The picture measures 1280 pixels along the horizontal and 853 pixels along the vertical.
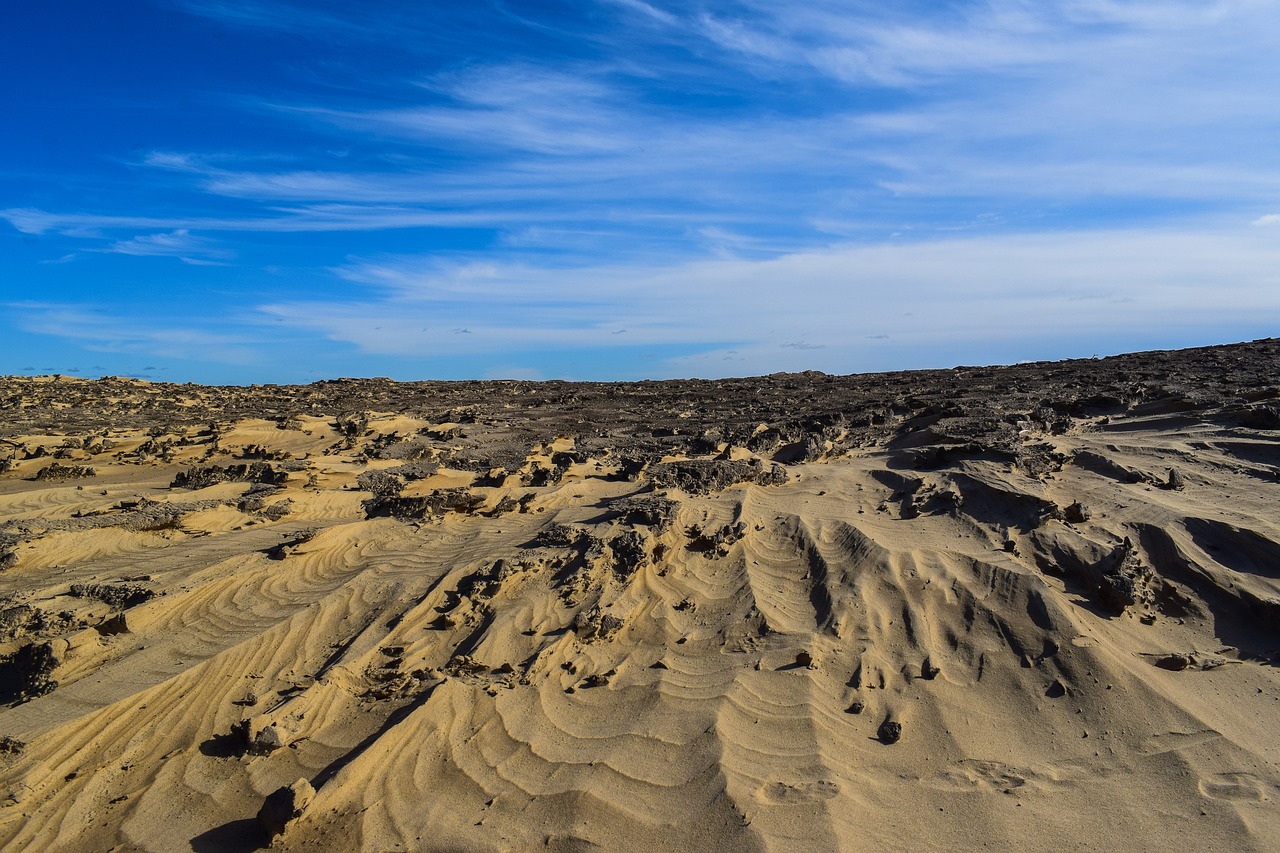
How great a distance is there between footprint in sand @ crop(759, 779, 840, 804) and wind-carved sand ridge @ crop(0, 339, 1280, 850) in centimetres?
2

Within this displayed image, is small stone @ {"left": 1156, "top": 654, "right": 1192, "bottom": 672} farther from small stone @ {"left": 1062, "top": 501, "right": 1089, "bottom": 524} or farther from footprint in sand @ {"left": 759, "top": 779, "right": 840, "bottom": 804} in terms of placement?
footprint in sand @ {"left": 759, "top": 779, "right": 840, "bottom": 804}

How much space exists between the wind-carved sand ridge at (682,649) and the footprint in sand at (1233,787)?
1 centimetres

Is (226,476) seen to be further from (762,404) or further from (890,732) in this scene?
(762,404)

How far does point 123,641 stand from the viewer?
4.93 m

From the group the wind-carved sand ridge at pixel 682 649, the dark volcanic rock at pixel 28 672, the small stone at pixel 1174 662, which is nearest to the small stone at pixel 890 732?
the wind-carved sand ridge at pixel 682 649

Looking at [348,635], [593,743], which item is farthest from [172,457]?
[593,743]

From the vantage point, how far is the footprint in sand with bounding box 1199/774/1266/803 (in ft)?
10.8

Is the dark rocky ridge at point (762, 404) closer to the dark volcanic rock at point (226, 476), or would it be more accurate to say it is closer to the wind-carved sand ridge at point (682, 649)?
the wind-carved sand ridge at point (682, 649)

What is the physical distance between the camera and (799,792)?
3402 millimetres

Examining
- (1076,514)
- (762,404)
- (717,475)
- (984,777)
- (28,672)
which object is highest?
(762,404)

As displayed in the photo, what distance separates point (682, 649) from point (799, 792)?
136 cm

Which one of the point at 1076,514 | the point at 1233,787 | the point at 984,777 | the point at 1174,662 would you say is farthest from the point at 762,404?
the point at 1233,787

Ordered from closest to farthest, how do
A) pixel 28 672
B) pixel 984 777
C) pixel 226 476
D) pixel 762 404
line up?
pixel 984 777 < pixel 28 672 < pixel 226 476 < pixel 762 404

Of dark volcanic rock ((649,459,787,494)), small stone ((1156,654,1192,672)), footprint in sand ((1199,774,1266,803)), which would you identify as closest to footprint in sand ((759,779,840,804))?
footprint in sand ((1199,774,1266,803))
